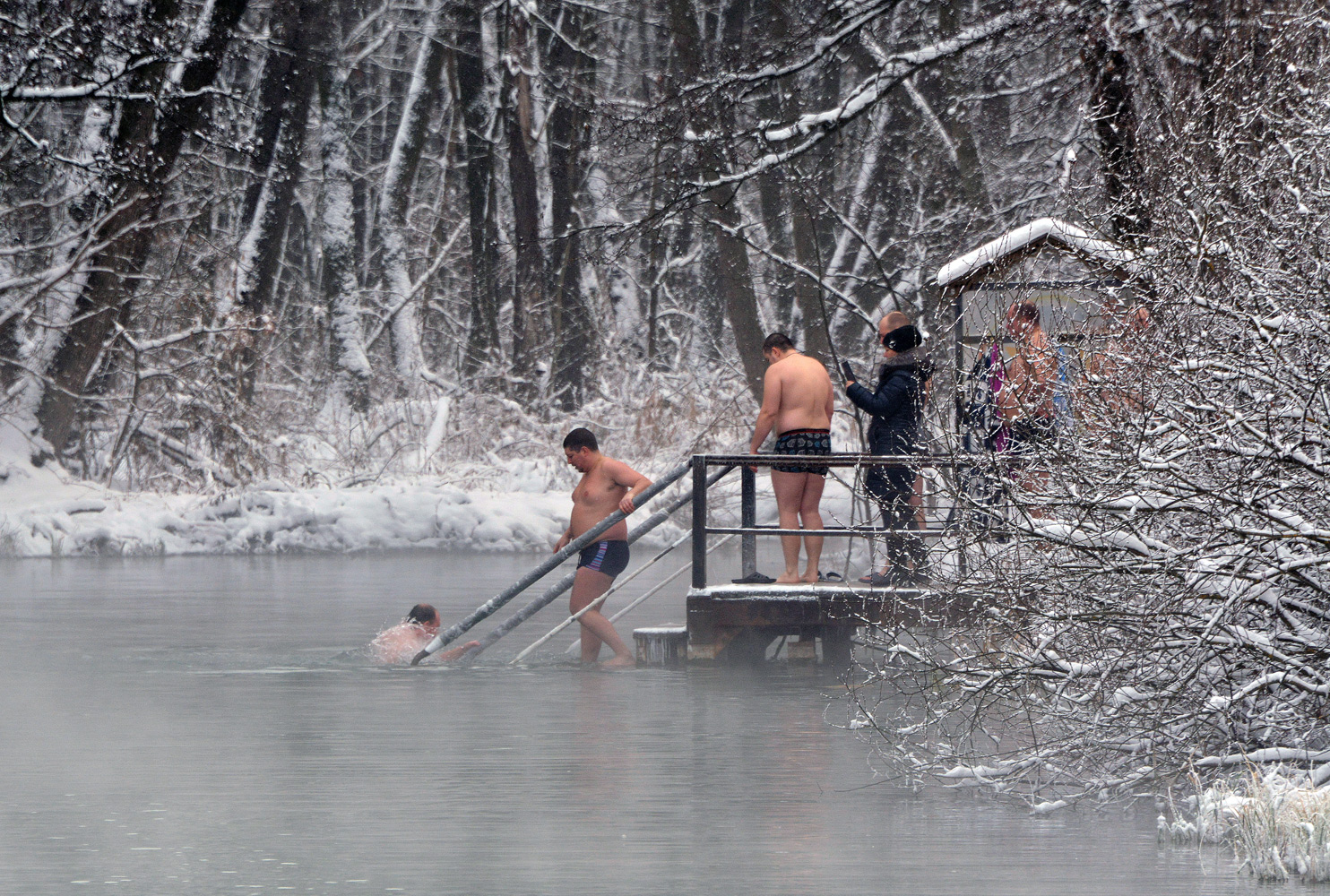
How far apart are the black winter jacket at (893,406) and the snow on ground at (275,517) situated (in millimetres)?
10910

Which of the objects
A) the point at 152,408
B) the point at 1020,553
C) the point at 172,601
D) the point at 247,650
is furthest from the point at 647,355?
the point at 1020,553

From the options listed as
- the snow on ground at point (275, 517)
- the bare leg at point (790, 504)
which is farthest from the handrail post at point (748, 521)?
the snow on ground at point (275, 517)

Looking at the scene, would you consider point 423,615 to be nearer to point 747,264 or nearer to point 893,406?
Result: point 893,406

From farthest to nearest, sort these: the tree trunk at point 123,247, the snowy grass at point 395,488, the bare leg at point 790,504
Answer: the tree trunk at point 123,247, the snowy grass at point 395,488, the bare leg at point 790,504

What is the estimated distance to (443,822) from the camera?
26.7ft

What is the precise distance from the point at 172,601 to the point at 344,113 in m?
16.6

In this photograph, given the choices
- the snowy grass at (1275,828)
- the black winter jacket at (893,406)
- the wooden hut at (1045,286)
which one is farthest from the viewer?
the black winter jacket at (893,406)

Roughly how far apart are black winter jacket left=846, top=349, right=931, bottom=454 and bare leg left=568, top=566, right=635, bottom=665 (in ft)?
7.04

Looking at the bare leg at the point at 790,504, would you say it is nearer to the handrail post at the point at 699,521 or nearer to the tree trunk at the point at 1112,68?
the handrail post at the point at 699,521

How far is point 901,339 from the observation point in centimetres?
1336

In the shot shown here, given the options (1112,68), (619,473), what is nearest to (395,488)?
(619,473)

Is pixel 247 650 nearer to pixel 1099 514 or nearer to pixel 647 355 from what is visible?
pixel 1099 514

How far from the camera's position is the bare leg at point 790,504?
13688 millimetres

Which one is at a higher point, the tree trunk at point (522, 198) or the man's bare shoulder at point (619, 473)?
the tree trunk at point (522, 198)
